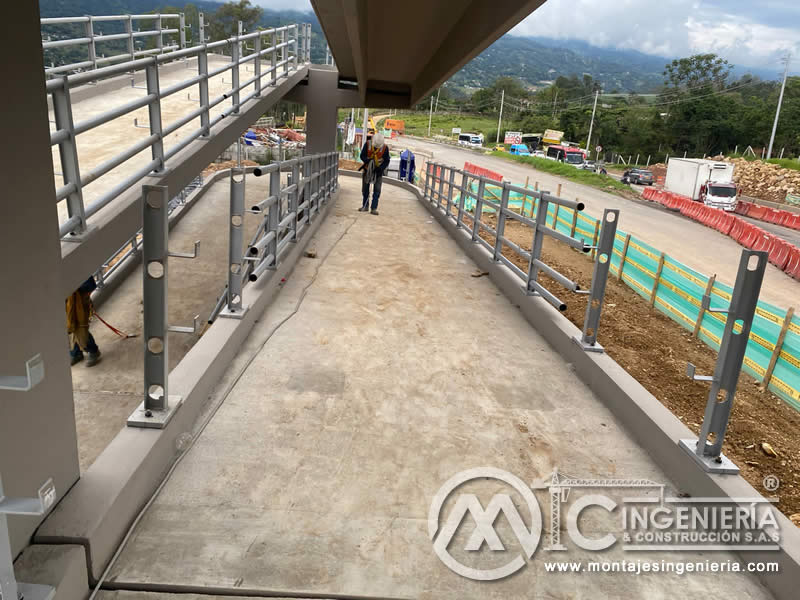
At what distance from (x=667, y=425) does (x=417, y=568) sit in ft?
6.06

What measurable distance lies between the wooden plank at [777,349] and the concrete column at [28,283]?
808 centimetres

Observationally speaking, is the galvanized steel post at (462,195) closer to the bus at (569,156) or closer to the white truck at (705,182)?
the white truck at (705,182)

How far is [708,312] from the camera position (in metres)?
6.76

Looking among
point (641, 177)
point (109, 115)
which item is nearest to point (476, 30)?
point (109, 115)

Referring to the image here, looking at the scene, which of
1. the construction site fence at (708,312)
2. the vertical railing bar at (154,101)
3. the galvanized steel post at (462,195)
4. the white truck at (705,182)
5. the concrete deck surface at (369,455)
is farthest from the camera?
the white truck at (705,182)

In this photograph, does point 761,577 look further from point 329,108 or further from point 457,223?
point 329,108

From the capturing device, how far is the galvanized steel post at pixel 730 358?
2.93m

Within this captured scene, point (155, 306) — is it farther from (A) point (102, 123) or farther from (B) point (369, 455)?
(A) point (102, 123)

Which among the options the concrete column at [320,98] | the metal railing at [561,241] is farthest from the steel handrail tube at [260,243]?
the concrete column at [320,98]

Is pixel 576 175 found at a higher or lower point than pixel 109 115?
lower

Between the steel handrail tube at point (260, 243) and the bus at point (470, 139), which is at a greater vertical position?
the steel handrail tube at point (260, 243)

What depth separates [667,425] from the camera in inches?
137

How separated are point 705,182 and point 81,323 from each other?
36.6 m

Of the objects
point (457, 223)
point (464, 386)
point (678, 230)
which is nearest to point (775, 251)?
point (678, 230)
